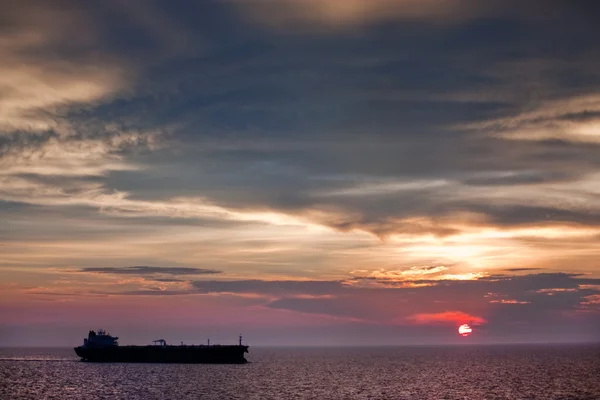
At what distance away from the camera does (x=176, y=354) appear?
192 metres

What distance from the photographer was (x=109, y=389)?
111 metres

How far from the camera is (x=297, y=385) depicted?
4909 inches

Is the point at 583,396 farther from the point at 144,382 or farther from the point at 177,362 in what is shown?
the point at 177,362

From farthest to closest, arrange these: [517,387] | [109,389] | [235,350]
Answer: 1. [235,350]
2. [517,387]
3. [109,389]

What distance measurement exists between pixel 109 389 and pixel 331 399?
133 feet

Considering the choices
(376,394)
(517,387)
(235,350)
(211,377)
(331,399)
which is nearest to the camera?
(331,399)

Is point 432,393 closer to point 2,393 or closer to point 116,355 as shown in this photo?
point 2,393

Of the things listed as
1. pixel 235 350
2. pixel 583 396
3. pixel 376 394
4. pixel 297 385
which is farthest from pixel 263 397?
pixel 235 350

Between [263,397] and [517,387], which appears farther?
[517,387]

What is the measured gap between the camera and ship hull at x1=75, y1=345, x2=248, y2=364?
186m

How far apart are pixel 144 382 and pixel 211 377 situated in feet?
56.4

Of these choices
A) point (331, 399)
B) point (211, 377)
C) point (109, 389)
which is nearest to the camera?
point (331, 399)

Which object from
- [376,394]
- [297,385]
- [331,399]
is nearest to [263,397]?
[331,399]

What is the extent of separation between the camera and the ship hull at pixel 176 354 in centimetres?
18612
